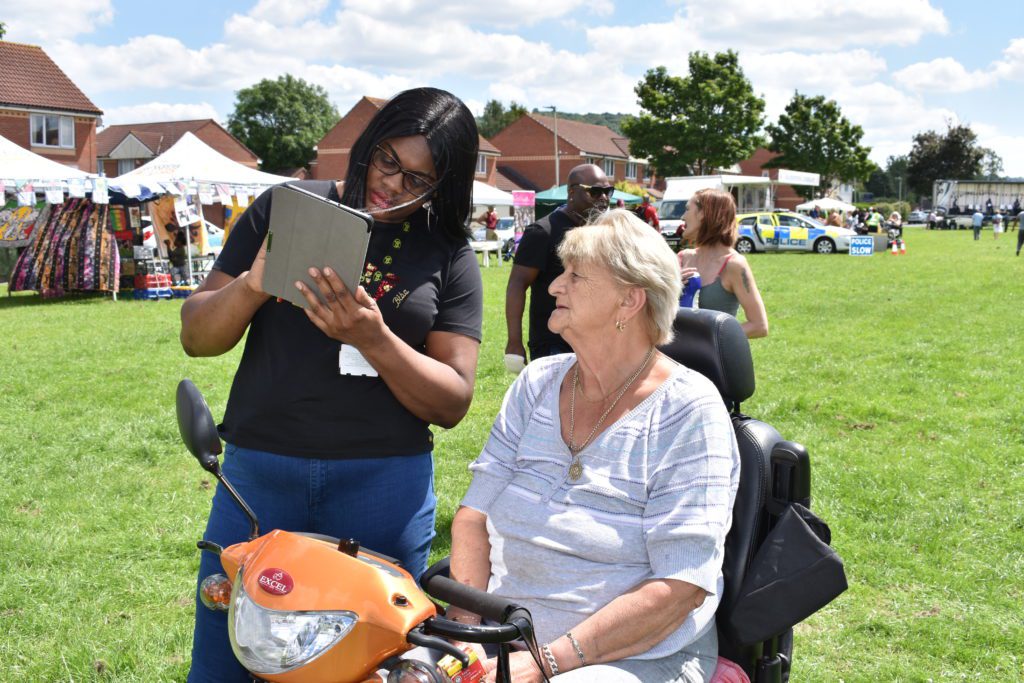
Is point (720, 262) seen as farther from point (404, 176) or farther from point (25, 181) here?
point (25, 181)

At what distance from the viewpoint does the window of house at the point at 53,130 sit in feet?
132

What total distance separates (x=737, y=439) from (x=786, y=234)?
3164cm

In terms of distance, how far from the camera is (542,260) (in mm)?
4781

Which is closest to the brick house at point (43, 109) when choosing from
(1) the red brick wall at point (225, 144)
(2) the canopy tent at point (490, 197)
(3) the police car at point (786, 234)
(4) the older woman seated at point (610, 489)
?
(1) the red brick wall at point (225, 144)

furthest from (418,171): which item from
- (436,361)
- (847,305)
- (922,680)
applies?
(847,305)

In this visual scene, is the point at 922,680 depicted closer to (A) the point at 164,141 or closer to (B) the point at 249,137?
(A) the point at 164,141

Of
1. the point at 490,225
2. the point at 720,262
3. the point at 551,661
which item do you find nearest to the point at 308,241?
the point at 551,661

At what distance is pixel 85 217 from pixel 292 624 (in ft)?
59.3

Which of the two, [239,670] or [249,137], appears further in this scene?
[249,137]

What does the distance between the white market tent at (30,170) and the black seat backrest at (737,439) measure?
15861 millimetres

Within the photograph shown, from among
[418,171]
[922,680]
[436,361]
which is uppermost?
[418,171]

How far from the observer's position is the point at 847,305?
15.1 metres

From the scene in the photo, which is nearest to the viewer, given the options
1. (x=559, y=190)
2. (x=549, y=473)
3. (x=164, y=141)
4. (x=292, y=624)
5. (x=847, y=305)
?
(x=292, y=624)

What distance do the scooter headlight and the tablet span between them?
0.66 m
